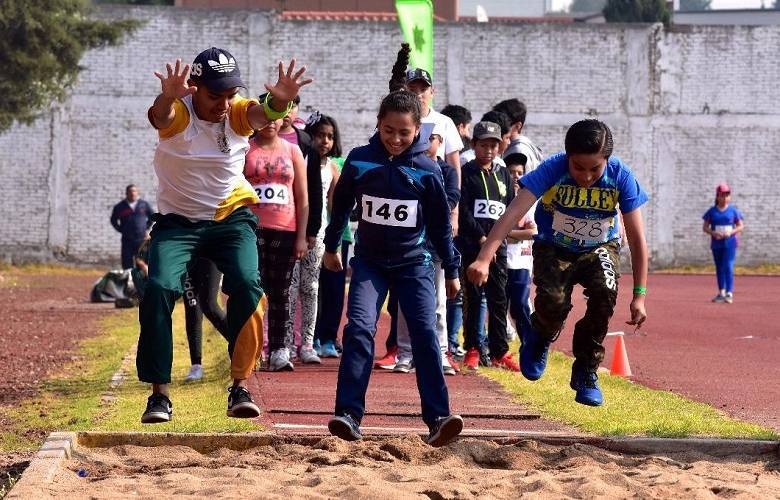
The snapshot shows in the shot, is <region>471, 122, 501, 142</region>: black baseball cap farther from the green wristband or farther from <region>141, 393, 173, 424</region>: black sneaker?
<region>141, 393, 173, 424</region>: black sneaker

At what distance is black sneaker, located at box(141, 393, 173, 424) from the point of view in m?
7.04

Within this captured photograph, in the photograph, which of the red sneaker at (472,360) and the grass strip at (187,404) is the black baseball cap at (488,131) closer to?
the red sneaker at (472,360)

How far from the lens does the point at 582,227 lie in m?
7.99

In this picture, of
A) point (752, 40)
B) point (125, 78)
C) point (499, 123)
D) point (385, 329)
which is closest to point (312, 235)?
point (499, 123)

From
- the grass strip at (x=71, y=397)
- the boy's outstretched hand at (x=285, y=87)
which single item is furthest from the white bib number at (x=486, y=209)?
the boy's outstretched hand at (x=285, y=87)

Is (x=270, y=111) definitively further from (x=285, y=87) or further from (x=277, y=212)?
(x=277, y=212)

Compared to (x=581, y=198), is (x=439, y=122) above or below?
above

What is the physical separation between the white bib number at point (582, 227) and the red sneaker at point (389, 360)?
3432mm

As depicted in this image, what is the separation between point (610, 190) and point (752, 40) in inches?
1231

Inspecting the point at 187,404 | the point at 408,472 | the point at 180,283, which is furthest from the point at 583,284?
the point at 187,404

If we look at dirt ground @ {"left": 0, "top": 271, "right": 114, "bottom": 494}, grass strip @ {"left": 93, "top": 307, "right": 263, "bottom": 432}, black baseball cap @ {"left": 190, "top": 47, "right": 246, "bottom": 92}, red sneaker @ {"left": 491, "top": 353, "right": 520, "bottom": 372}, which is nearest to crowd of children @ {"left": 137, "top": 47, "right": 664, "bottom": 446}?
black baseball cap @ {"left": 190, "top": 47, "right": 246, "bottom": 92}

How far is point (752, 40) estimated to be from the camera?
3734 cm

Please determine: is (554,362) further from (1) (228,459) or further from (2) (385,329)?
(1) (228,459)

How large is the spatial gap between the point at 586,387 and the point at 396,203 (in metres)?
1.75
